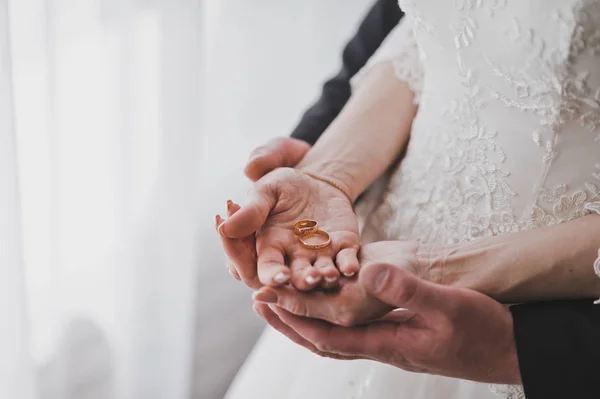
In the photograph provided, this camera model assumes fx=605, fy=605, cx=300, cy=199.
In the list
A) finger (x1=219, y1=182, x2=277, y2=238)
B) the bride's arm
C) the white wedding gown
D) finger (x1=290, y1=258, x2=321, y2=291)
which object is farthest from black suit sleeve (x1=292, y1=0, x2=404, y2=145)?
finger (x1=290, y1=258, x2=321, y2=291)

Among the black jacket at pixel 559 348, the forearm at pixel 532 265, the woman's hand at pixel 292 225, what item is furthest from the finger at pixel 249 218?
the black jacket at pixel 559 348

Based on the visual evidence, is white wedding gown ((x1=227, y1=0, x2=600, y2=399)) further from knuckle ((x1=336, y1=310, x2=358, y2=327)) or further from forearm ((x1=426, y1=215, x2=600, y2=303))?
knuckle ((x1=336, y1=310, x2=358, y2=327))

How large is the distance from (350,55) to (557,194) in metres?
0.51

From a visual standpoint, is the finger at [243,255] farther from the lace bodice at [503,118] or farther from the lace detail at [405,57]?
the lace detail at [405,57]

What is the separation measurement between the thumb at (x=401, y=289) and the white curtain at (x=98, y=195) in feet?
1.76

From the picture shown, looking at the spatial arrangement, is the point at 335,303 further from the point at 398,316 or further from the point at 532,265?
the point at 532,265

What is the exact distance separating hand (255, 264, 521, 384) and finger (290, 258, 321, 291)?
0.14 ft

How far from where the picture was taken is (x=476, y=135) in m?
0.86

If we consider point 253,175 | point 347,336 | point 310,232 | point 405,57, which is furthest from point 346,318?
point 405,57

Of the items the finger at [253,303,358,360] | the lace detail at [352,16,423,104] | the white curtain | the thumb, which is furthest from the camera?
the lace detail at [352,16,423,104]

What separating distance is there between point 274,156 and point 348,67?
12.8 inches

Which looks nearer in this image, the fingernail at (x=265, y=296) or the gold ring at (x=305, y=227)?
the fingernail at (x=265, y=296)

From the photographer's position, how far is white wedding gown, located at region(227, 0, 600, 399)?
2.51 feet

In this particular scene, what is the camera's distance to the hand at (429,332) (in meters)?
0.63
